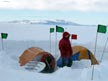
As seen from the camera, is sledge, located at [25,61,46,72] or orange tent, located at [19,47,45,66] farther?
orange tent, located at [19,47,45,66]

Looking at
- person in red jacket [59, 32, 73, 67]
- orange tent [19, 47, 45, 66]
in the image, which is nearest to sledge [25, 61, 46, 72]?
orange tent [19, 47, 45, 66]

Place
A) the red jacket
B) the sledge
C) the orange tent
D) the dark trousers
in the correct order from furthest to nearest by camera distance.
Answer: the orange tent
the dark trousers
the red jacket
the sledge

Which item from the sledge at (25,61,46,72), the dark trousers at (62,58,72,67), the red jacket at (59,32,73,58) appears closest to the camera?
the sledge at (25,61,46,72)

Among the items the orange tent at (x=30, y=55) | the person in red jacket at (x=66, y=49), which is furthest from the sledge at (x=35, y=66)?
the person in red jacket at (x=66, y=49)

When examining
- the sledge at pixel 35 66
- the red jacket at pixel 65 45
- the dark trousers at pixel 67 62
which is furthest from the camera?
the dark trousers at pixel 67 62

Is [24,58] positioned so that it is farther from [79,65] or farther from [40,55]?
[79,65]

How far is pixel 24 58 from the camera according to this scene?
12398 mm

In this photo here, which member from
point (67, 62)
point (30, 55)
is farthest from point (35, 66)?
point (30, 55)

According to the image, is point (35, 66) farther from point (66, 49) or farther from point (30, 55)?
point (30, 55)

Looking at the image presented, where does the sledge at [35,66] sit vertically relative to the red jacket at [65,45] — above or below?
below

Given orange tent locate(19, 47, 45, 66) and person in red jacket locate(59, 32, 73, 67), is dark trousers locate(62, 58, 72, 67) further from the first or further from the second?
orange tent locate(19, 47, 45, 66)

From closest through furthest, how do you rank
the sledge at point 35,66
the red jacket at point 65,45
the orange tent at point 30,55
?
the sledge at point 35,66 → the red jacket at point 65,45 → the orange tent at point 30,55

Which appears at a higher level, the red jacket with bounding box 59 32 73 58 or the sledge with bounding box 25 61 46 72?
the red jacket with bounding box 59 32 73 58

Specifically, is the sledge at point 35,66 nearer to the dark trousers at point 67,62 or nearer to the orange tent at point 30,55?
the orange tent at point 30,55
